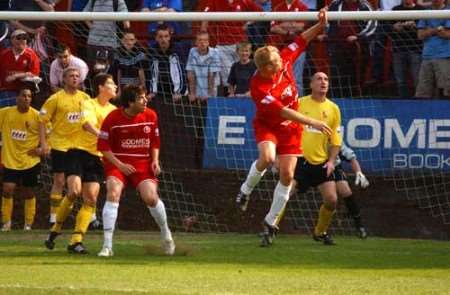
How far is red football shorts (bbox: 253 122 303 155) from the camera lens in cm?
1487

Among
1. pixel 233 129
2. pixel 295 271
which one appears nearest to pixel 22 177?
pixel 233 129

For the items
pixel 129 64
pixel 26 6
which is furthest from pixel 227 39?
pixel 26 6

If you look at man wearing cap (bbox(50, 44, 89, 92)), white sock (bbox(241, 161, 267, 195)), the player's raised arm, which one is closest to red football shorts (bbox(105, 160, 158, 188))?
white sock (bbox(241, 161, 267, 195))

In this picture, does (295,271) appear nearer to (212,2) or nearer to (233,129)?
(233,129)

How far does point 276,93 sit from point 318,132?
7.22 feet

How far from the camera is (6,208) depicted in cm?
1905

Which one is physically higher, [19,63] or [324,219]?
[19,63]

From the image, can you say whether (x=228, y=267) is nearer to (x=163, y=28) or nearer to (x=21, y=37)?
(x=163, y=28)

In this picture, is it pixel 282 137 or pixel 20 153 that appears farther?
pixel 20 153

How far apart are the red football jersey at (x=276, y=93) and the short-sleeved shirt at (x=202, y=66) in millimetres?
4439

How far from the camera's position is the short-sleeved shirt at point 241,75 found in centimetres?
1914

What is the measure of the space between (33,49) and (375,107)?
17.2 feet

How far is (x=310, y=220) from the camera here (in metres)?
19.6

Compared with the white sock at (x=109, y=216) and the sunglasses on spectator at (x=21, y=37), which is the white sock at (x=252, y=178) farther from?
the sunglasses on spectator at (x=21, y=37)
